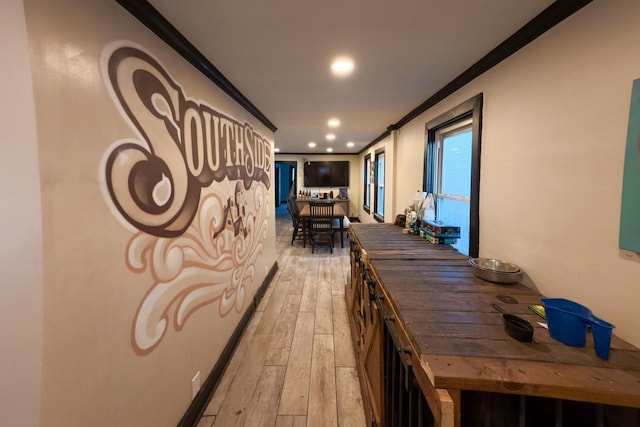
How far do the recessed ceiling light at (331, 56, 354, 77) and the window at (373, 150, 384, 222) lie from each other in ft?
10.8

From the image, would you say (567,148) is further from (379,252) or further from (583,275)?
(379,252)

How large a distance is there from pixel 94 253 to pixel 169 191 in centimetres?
47

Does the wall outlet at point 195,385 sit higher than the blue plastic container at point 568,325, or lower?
lower

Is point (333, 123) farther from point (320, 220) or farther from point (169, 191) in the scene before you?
point (169, 191)

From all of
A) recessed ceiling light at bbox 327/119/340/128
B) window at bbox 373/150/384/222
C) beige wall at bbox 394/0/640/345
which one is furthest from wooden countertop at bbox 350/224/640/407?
window at bbox 373/150/384/222

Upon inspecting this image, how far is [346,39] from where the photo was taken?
1.45 m

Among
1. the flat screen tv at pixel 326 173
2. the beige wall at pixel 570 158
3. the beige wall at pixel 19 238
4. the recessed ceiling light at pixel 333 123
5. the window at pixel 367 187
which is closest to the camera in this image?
the beige wall at pixel 19 238

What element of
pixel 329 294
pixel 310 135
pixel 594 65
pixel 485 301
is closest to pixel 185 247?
pixel 485 301

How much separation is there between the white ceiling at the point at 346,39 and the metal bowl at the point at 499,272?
117 centimetres

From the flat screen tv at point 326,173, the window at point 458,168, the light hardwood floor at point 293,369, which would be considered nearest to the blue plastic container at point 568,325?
the window at point 458,168

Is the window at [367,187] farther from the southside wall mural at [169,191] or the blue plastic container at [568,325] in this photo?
the blue plastic container at [568,325]

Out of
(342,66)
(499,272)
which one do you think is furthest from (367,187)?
(499,272)

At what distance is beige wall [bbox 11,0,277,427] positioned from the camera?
Result: 0.75m

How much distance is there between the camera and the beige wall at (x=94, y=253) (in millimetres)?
751
